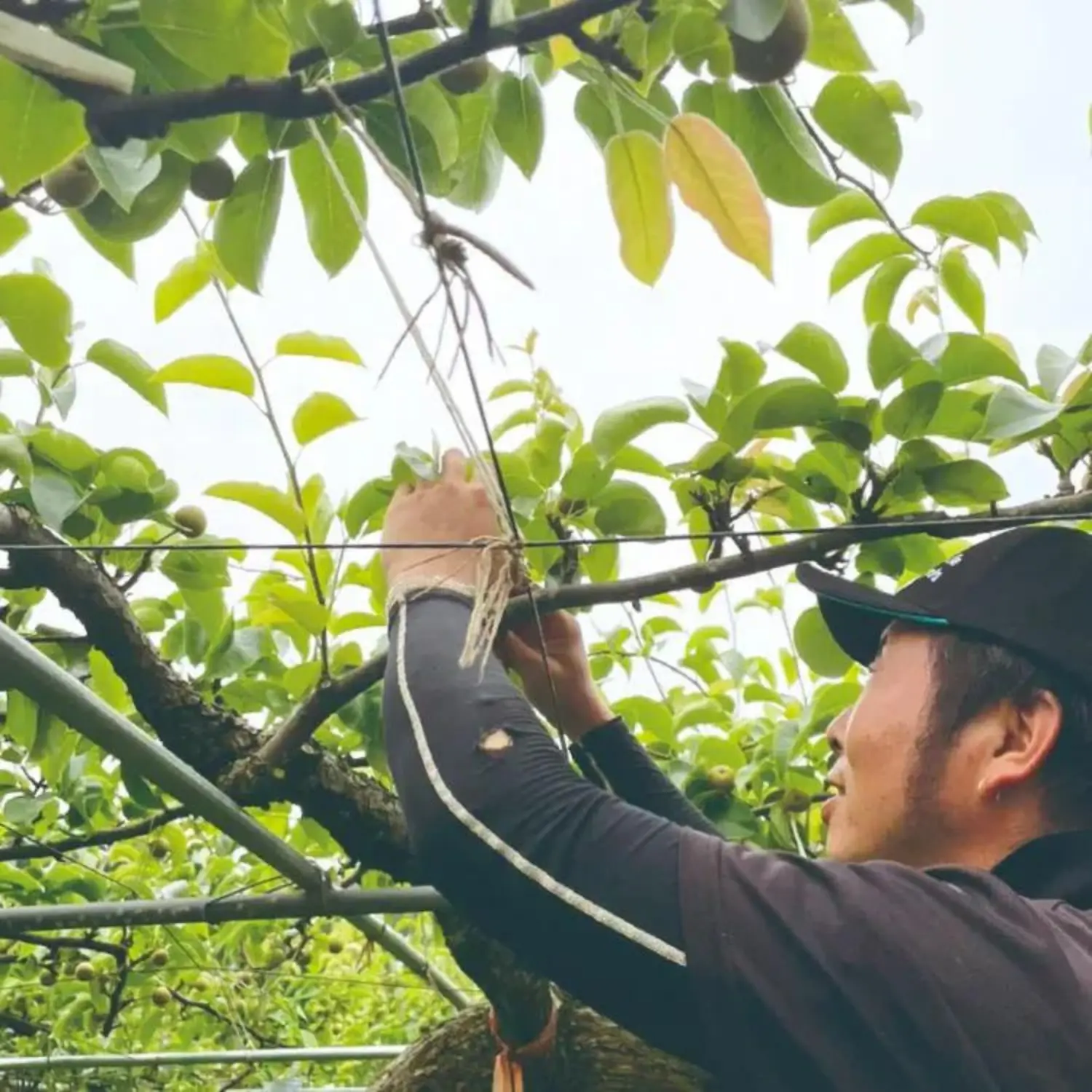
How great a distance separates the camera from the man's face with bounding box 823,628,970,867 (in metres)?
0.83

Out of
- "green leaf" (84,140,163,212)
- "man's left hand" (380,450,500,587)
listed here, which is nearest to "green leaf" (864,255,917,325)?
"man's left hand" (380,450,500,587)

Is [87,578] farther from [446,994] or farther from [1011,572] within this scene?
[446,994]

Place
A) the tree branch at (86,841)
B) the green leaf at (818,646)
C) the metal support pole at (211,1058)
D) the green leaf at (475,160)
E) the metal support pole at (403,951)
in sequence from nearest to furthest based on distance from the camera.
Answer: the green leaf at (475,160) → the green leaf at (818,646) → the tree branch at (86,841) → the metal support pole at (403,951) → the metal support pole at (211,1058)

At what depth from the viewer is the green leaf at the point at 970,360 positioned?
1.02 m

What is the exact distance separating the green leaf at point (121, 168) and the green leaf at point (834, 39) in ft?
1.37

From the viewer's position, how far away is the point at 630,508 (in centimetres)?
118

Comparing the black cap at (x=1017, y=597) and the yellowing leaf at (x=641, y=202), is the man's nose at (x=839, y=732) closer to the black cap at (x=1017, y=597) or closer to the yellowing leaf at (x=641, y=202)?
the black cap at (x=1017, y=597)

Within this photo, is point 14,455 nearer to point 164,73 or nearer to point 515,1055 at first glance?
point 164,73

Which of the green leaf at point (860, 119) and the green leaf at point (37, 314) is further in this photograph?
the green leaf at point (37, 314)

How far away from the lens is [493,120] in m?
0.93

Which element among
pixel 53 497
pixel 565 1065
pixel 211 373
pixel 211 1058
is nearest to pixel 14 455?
pixel 53 497

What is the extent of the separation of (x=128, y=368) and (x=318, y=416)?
0.57 feet

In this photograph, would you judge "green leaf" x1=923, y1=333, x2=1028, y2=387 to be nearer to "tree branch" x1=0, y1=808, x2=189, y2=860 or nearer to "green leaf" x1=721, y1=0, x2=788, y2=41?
"green leaf" x1=721, y1=0, x2=788, y2=41

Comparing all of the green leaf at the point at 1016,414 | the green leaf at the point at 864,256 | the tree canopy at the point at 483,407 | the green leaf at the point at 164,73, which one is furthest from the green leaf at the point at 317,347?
the green leaf at the point at 1016,414
